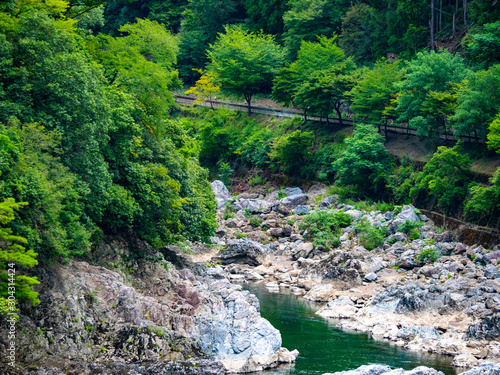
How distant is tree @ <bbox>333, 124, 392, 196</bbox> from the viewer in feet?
161

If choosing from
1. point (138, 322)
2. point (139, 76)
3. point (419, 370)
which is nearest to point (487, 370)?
point (419, 370)

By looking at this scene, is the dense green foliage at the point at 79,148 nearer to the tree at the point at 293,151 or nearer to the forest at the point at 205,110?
the forest at the point at 205,110

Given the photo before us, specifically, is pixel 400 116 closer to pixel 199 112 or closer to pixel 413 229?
pixel 413 229

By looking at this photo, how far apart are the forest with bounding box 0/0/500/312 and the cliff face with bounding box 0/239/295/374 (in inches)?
47.8

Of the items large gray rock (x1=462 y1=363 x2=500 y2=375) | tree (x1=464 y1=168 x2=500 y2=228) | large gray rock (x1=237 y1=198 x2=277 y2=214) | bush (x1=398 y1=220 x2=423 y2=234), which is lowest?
large gray rock (x1=462 y1=363 x2=500 y2=375)

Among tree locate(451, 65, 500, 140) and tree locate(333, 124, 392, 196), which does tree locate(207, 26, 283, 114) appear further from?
tree locate(451, 65, 500, 140)

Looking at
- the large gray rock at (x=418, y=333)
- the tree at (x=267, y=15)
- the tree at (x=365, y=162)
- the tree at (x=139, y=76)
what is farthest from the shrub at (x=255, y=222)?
the tree at (x=267, y=15)

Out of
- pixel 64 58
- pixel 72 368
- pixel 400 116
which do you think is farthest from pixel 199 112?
pixel 72 368

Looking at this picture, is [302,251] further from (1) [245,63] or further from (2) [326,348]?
(1) [245,63]

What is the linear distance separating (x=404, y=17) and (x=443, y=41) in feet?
15.2

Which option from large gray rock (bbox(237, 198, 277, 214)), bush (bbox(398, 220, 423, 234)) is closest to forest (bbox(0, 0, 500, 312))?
bush (bbox(398, 220, 423, 234))

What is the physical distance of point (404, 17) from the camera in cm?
6081

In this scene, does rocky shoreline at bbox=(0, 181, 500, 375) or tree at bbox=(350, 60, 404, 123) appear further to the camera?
tree at bbox=(350, 60, 404, 123)

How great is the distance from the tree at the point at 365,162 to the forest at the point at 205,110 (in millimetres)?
123
